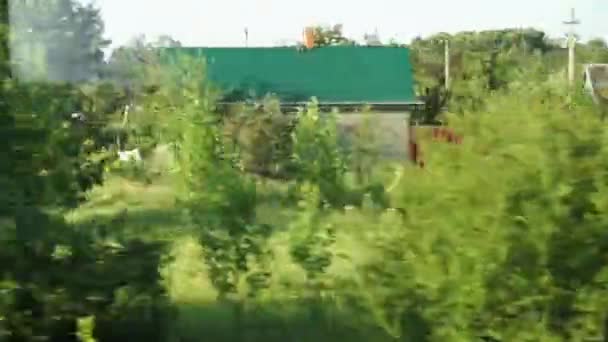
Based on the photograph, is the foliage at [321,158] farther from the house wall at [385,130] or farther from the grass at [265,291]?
the house wall at [385,130]

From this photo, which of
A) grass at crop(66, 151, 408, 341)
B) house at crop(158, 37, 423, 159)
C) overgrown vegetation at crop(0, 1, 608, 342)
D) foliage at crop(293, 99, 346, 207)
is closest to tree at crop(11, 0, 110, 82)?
overgrown vegetation at crop(0, 1, 608, 342)

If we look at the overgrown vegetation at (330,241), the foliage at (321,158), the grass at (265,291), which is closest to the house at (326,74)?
the foliage at (321,158)

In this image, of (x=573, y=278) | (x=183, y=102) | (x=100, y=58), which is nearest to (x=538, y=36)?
(x=100, y=58)

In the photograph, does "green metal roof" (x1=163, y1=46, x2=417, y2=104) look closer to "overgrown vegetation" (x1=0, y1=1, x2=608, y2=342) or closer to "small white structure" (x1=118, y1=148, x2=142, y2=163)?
"small white structure" (x1=118, y1=148, x2=142, y2=163)

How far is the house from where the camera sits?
1017 inches

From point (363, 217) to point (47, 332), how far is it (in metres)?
2.05

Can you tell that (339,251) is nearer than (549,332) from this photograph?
No

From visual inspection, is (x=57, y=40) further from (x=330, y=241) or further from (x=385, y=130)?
(x=330, y=241)

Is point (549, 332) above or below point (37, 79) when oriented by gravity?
below

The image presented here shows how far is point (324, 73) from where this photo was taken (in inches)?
1084

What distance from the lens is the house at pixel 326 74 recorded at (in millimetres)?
25844

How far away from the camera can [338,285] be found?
6.70 m

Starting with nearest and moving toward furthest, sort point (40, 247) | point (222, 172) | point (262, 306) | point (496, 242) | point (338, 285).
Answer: point (496, 242)
point (40, 247)
point (338, 285)
point (262, 306)
point (222, 172)

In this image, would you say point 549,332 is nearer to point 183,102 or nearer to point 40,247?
point 40,247
